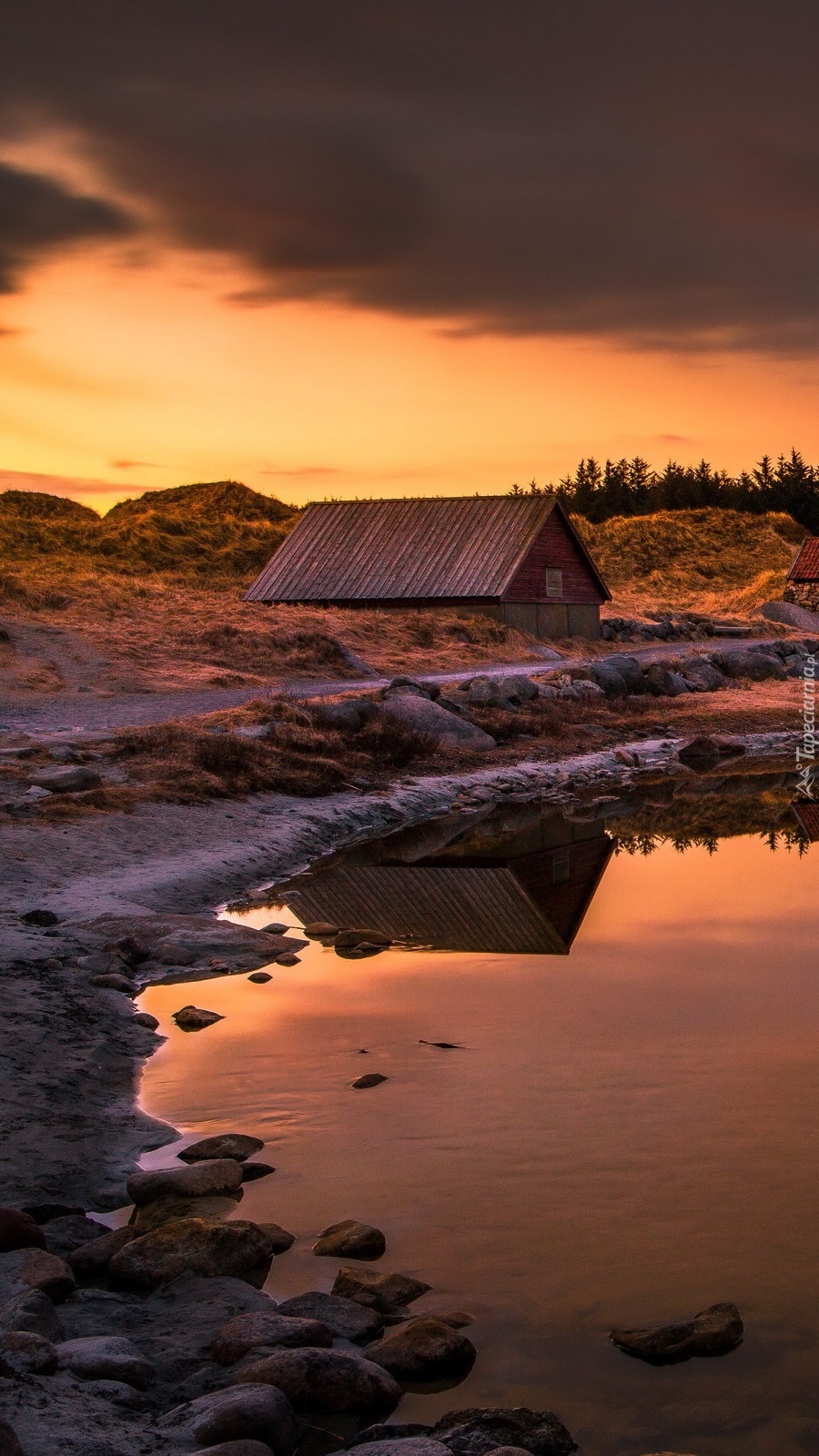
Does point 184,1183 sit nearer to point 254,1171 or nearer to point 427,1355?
point 254,1171

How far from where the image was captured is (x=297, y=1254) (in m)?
5.30

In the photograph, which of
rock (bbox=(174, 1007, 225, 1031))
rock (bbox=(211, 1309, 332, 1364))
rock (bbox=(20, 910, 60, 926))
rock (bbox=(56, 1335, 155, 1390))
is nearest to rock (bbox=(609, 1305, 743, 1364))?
rock (bbox=(211, 1309, 332, 1364))

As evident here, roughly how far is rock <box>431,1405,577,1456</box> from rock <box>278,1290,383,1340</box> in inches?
21.2

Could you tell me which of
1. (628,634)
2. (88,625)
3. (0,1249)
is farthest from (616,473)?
(0,1249)

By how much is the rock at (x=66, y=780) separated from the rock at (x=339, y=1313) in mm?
9852

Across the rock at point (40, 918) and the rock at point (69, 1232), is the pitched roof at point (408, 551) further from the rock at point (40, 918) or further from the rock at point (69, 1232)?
the rock at point (69, 1232)

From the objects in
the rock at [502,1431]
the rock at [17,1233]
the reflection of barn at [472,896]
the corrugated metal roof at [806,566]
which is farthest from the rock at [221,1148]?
the corrugated metal roof at [806,566]

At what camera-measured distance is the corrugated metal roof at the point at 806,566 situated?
53812 millimetres

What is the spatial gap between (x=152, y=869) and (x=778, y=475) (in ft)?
251

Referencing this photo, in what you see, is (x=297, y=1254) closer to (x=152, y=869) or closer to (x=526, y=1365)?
(x=526, y=1365)

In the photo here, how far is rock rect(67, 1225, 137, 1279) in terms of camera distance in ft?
16.7

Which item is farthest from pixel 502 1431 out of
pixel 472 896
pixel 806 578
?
pixel 806 578

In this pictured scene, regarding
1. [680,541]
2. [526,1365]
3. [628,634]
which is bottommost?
[526,1365]

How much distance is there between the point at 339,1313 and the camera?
4.72 meters
